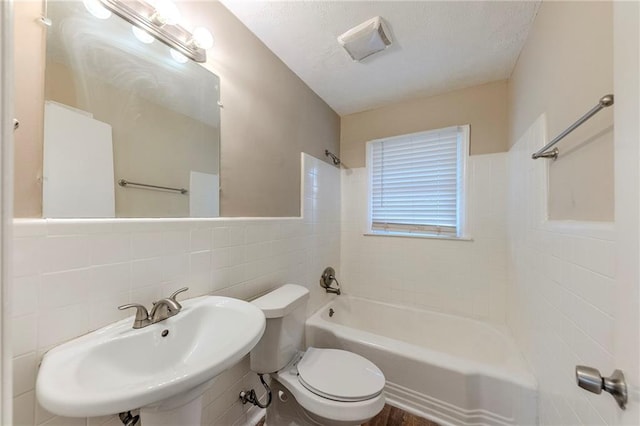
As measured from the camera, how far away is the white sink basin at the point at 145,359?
49 cm

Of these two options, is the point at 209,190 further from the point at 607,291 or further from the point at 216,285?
the point at 607,291

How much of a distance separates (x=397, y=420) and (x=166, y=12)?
7.57 feet

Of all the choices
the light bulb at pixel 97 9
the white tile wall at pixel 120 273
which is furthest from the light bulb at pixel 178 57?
the white tile wall at pixel 120 273

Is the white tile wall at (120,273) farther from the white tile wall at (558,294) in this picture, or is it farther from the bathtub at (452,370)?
the white tile wall at (558,294)

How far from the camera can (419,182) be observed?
7.04 ft

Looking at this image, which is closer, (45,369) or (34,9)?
(45,369)

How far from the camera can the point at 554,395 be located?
38.0 inches

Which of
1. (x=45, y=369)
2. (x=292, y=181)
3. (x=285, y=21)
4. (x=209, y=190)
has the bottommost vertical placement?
(x=45, y=369)

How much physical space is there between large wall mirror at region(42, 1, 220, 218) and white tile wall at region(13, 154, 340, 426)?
0.08 m

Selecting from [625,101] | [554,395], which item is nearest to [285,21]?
[625,101]

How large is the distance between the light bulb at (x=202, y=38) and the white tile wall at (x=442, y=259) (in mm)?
1630

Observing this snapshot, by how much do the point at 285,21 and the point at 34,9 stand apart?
1009 millimetres

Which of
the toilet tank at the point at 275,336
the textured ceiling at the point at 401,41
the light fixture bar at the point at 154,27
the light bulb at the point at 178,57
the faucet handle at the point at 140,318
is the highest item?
the textured ceiling at the point at 401,41

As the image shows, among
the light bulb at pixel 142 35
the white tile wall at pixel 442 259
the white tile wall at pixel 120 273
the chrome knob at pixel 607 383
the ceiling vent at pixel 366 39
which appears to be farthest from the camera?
the white tile wall at pixel 442 259
